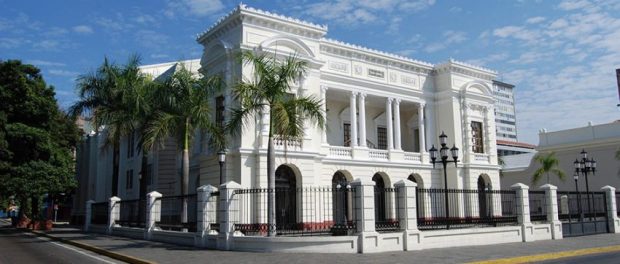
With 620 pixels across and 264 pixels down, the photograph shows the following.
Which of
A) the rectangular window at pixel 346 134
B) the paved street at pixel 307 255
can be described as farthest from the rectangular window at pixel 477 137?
the paved street at pixel 307 255

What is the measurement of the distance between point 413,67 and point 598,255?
66.7ft

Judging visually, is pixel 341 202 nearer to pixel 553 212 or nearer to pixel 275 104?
pixel 275 104

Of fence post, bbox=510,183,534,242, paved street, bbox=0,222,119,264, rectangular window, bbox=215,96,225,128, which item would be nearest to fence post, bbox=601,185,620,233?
fence post, bbox=510,183,534,242

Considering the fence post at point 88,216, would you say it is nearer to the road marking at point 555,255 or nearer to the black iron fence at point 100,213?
the black iron fence at point 100,213

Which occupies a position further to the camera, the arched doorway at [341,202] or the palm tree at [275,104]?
the palm tree at [275,104]

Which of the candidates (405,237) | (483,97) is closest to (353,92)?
(483,97)

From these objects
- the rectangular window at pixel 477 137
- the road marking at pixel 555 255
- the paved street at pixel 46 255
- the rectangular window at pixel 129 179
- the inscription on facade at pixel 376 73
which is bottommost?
the road marking at pixel 555 255

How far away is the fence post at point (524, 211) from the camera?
20.9 metres

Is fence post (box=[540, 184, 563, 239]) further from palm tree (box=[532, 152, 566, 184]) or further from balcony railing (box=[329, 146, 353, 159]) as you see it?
palm tree (box=[532, 152, 566, 184])

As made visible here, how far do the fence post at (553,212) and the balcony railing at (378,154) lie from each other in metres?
12.1

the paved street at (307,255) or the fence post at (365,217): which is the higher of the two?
the fence post at (365,217)

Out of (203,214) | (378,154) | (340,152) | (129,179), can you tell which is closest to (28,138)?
(129,179)

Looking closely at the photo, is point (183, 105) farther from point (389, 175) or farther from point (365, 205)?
point (389, 175)

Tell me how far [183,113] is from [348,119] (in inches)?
584
